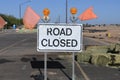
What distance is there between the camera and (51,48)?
Result: 9.88m

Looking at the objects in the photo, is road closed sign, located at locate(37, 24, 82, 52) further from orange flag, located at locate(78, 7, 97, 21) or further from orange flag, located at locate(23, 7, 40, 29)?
orange flag, located at locate(78, 7, 97, 21)

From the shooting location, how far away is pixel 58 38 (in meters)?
9.90

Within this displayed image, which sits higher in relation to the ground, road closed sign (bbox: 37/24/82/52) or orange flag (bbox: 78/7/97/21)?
orange flag (bbox: 78/7/97/21)

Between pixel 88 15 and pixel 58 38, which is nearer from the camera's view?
pixel 58 38

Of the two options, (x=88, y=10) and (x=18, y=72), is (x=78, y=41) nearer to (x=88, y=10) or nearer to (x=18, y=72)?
(x=88, y=10)

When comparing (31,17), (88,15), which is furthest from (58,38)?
(88,15)

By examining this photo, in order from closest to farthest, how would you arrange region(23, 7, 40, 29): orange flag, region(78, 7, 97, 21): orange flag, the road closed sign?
the road closed sign → region(23, 7, 40, 29): orange flag → region(78, 7, 97, 21): orange flag

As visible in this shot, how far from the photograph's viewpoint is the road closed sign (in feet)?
32.4

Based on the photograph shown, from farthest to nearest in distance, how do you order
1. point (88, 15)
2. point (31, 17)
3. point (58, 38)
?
point (88, 15) → point (31, 17) → point (58, 38)

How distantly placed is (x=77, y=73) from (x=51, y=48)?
4.66m

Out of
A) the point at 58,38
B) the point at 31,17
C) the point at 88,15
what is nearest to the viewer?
the point at 58,38

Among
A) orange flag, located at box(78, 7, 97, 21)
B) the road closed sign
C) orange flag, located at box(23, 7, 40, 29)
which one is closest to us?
the road closed sign

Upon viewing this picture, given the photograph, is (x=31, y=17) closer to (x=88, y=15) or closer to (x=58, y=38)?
(x=58, y=38)

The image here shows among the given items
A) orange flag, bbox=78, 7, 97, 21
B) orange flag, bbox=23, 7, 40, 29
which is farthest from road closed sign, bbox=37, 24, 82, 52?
orange flag, bbox=78, 7, 97, 21
